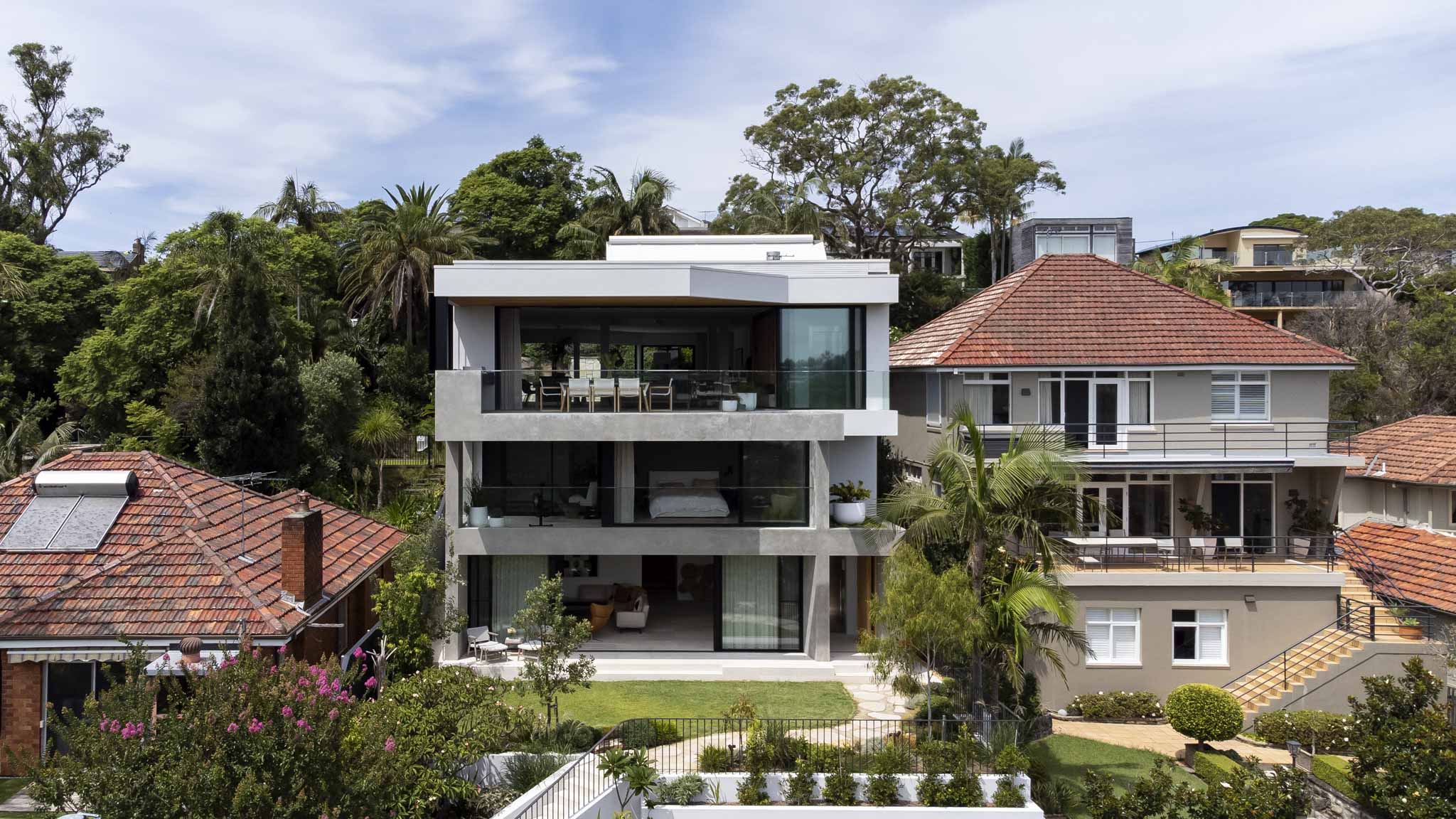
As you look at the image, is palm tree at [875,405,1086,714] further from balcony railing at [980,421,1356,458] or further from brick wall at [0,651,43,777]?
brick wall at [0,651,43,777]

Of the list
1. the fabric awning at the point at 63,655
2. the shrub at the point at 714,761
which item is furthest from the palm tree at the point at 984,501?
the fabric awning at the point at 63,655

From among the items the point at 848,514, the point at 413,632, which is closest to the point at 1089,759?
the point at 848,514

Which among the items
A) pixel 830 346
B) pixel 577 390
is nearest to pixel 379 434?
pixel 577 390

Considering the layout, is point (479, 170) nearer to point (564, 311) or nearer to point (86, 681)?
point (564, 311)

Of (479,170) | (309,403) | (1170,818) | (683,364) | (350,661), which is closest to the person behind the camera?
(1170,818)

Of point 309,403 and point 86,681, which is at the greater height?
point 309,403

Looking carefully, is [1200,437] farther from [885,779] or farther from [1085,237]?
[1085,237]

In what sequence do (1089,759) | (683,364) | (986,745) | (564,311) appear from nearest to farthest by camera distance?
(986,745)
(1089,759)
(564,311)
(683,364)

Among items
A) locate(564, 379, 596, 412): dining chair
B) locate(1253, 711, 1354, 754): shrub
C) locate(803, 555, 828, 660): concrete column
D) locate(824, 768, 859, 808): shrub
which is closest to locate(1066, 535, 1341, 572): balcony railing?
locate(1253, 711, 1354, 754): shrub
